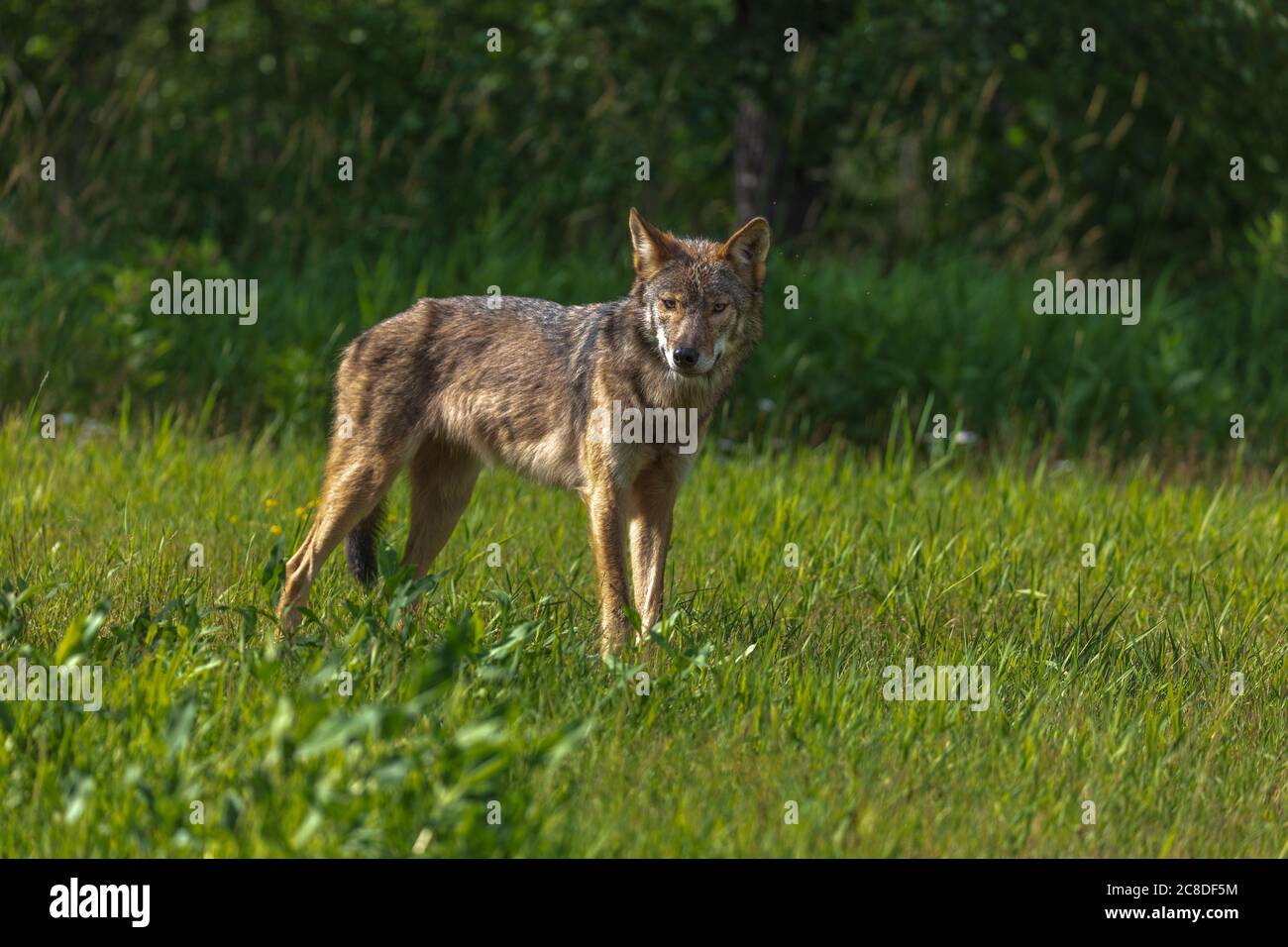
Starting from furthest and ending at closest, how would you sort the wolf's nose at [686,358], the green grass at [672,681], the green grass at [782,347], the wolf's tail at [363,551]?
the green grass at [782,347], the wolf's tail at [363,551], the wolf's nose at [686,358], the green grass at [672,681]

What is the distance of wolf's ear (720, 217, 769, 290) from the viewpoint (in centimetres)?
625

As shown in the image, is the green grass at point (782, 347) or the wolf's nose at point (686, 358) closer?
the wolf's nose at point (686, 358)

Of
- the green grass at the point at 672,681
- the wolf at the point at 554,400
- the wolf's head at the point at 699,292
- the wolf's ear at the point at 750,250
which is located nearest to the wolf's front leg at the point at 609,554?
the wolf at the point at 554,400

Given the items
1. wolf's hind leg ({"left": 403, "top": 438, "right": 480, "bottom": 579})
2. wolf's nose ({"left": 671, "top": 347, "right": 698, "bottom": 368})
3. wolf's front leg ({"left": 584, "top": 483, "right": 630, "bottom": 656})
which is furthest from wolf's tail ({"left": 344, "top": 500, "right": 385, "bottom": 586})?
wolf's nose ({"left": 671, "top": 347, "right": 698, "bottom": 368})

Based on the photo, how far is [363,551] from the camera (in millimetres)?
6680

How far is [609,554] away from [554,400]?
0.81 metres

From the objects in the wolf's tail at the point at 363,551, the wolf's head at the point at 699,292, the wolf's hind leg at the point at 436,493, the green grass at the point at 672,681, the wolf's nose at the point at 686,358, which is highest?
the wolf's head at the point at 699,292

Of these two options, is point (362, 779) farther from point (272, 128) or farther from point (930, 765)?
point (272, 128)

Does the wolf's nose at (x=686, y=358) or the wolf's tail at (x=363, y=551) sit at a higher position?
the wolf's nose at (x=686, y=358)

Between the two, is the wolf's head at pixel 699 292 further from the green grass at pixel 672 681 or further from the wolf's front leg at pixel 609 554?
the green grass at pixel 672 681

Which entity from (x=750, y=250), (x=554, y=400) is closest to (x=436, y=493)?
(x=554, y=400)

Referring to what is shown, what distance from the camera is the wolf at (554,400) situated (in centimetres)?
614
